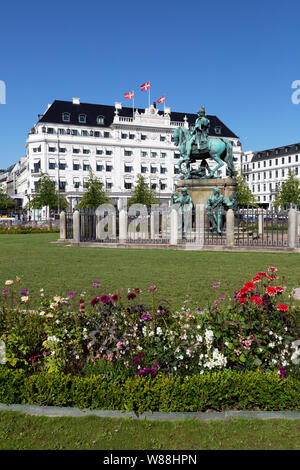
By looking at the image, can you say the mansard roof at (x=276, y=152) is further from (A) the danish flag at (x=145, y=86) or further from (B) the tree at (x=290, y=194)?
(A) the danish flag at (x=145, y=86)

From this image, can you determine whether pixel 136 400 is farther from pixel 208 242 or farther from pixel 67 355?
pixel 208 242

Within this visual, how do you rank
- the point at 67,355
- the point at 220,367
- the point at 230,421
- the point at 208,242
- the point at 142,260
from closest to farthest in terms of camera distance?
the point at 230,421 → the point at 220,367 → the point at 67,355 → the point at 142,260 → the point at 208,242

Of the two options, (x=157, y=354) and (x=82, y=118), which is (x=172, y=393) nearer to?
(x=157, y=354)

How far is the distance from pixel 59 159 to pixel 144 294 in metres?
76.2

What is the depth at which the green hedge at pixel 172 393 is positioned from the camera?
392cm

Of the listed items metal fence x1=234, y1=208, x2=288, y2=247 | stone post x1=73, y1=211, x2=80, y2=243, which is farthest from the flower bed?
stone post x1=73, y1=211, x2=80, y2=243

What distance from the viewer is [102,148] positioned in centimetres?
8512

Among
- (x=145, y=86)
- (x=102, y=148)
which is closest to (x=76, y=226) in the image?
(x=145, y=86)

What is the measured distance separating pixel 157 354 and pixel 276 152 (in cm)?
10958

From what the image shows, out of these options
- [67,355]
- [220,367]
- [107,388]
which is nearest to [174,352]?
[220,367]

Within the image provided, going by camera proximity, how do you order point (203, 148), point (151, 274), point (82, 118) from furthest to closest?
point (82, 118) < point (203, 148) < point (151, 274)

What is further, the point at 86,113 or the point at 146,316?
the point at 86,113

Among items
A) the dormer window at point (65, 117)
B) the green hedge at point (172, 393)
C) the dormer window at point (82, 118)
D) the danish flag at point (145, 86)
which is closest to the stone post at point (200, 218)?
the green hedge at point (172, 393)
